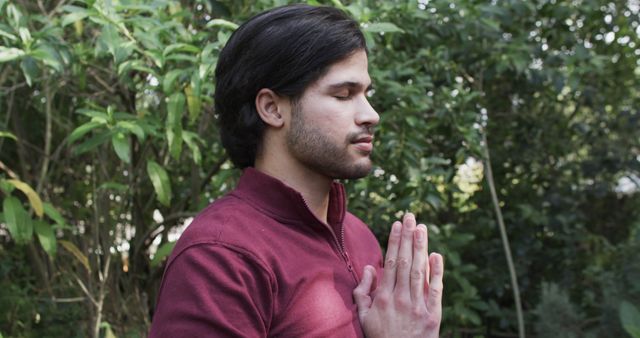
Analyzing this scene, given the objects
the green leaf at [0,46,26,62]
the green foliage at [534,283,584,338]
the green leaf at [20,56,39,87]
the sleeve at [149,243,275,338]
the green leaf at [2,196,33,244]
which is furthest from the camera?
the green foliage at [534,283,584,338]

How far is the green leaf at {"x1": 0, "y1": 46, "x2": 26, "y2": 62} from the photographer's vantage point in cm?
263

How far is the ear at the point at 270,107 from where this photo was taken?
1814 millimetres

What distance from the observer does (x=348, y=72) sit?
5.91 feet

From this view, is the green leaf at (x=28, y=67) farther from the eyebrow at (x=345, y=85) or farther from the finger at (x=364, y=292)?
the finger at (x=364, y=292)

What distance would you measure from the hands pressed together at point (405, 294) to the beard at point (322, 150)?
0.16 m

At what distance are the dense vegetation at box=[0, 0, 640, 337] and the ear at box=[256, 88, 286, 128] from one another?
90cm

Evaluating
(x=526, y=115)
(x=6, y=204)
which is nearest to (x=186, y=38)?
(x=6, y=204)

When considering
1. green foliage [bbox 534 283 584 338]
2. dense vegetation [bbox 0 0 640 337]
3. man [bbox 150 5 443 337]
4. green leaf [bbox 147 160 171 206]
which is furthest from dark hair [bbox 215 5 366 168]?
green foliage [bbox 534 283 584 338]

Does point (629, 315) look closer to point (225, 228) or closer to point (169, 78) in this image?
point (169, 78)

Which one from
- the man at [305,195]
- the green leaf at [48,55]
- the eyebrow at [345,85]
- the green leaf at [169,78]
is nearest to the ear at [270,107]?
the man at [305,195]

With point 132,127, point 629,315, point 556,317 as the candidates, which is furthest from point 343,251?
point 556,317

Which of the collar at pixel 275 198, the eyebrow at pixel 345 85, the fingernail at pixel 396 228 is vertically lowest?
the fingernail at pixel 396 228

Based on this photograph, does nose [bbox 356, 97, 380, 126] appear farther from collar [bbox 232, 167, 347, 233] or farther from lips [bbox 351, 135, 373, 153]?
collar [bbox 232, 167, 347, 233]

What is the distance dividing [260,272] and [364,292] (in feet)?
1.02
